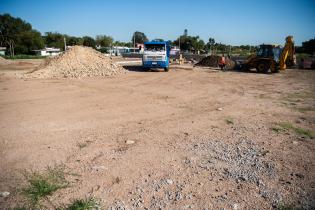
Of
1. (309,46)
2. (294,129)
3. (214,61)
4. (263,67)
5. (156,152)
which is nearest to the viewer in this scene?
(156,152)

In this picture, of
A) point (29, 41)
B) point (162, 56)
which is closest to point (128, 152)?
point (162, 56)

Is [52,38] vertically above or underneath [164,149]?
above

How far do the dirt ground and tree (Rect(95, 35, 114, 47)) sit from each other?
10032 centimetres

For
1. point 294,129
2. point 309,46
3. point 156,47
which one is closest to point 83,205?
point 294,129

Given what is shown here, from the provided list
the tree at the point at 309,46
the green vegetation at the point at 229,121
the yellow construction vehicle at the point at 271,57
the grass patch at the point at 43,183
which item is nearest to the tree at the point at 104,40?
the tree at the point at 309,46

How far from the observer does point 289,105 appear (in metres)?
10.1

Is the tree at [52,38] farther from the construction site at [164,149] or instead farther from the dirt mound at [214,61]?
the construction site at [164,149]

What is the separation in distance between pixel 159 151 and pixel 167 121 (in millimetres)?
2294

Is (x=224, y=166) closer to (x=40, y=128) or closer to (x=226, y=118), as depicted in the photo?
(x=226, y=118)

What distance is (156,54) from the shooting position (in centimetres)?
2156

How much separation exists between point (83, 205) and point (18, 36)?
92.9 meters

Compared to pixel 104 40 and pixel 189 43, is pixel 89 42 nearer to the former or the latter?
pixel 104 40

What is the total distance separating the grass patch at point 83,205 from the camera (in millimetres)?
3486

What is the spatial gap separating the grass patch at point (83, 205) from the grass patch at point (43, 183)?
1.58ft
